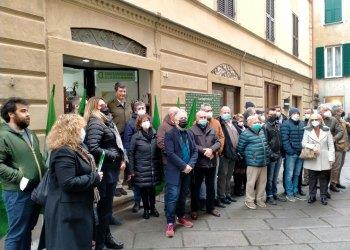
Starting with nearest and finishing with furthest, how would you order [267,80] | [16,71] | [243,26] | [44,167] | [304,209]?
[44,167]
[16,71]
[304,209]
[243,26]
[267,80]

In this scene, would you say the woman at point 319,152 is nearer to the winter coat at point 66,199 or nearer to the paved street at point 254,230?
the paved street at point 254,230

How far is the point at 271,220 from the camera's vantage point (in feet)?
21.0

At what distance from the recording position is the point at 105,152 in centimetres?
479

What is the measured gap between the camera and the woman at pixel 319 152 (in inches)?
291

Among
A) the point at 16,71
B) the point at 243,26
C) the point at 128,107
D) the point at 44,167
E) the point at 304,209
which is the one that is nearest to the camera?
the point at 44,167

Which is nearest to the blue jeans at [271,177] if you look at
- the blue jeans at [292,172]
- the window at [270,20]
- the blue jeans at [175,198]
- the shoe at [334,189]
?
the blue jeans at [292,172]

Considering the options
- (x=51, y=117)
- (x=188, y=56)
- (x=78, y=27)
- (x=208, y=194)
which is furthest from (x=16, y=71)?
(x=188, y=56)

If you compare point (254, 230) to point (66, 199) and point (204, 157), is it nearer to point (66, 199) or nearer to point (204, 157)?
point (204, 157)

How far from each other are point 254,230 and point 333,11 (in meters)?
20.4

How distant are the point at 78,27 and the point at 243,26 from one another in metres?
7.50

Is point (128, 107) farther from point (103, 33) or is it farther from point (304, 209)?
point (304, 209)

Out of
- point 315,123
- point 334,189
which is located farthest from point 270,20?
point 315,123

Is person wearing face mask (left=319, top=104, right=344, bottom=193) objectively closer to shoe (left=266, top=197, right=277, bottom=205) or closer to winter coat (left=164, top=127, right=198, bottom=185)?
shoe (left=266, top=197, right=277, bottom=205)

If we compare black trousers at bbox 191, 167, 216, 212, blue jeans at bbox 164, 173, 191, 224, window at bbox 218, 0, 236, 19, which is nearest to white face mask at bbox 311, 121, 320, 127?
black trousers at bbox 191, 167, 216, 212
